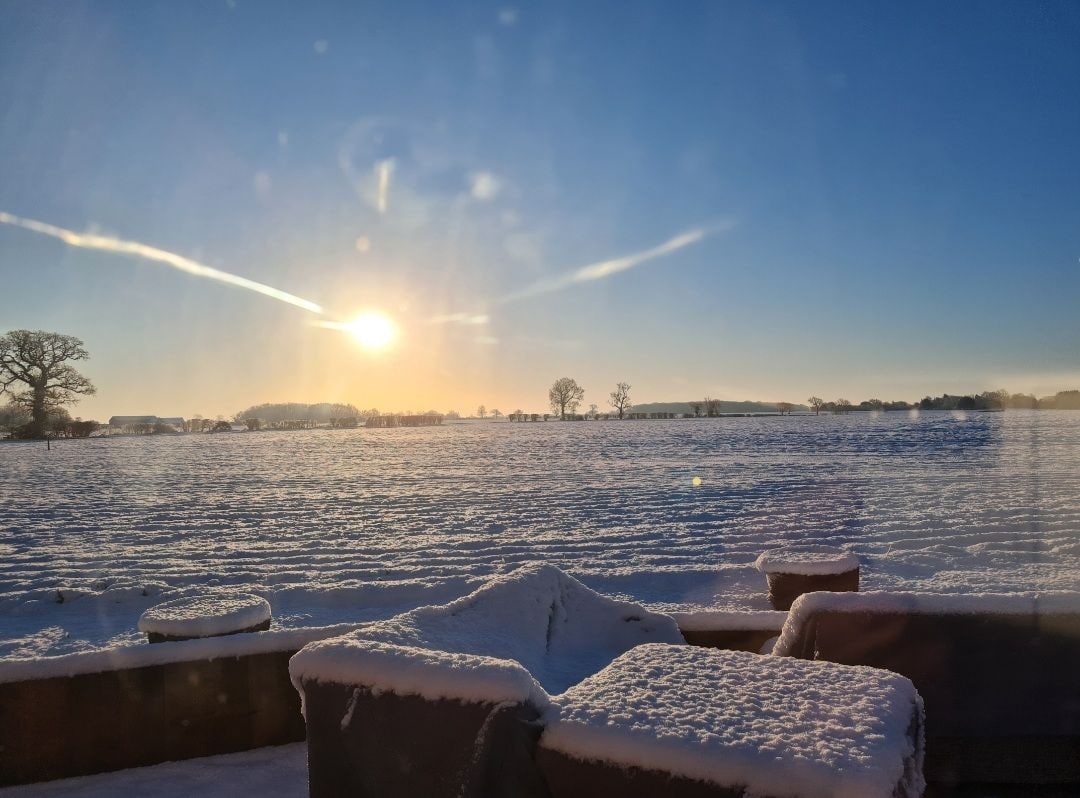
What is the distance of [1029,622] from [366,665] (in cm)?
291

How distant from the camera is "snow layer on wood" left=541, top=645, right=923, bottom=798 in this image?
1.67 m

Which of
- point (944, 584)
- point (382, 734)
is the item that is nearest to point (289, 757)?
point (382, 734)

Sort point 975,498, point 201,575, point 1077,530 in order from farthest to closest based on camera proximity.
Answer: point 975,498
point 1077,530
point 201,575

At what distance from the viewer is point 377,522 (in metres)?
12.8

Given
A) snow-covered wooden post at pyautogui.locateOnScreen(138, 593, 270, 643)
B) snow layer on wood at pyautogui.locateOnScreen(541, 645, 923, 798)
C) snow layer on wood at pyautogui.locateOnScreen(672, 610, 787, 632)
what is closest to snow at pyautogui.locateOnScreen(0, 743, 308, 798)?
snow-covered wooden post at pyautogui.locateOnScreen(138, 593, 270, 643)

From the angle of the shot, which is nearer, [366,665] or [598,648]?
[366,665]

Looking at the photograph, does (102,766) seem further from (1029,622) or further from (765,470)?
(765,470)

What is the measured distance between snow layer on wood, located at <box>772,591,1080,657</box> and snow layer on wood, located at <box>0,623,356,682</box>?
2.59 metres

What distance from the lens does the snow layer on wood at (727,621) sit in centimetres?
408

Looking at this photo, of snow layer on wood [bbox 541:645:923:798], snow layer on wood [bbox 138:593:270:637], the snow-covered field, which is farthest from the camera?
the snow-covered field

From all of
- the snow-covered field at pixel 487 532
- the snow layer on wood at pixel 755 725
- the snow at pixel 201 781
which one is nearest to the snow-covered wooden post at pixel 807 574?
the snow-covered field at pixel 487 532

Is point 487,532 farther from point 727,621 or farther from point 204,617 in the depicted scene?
point 727,621

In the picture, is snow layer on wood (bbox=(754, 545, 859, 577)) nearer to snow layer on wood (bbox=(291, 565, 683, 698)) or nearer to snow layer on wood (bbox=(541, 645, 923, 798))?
snow layer on wood (bbox=(291, 565, 683, 698))

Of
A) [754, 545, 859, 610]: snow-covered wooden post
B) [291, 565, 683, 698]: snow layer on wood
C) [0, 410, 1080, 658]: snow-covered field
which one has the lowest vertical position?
[0, 410, 1080, 658]: snow-covered field
